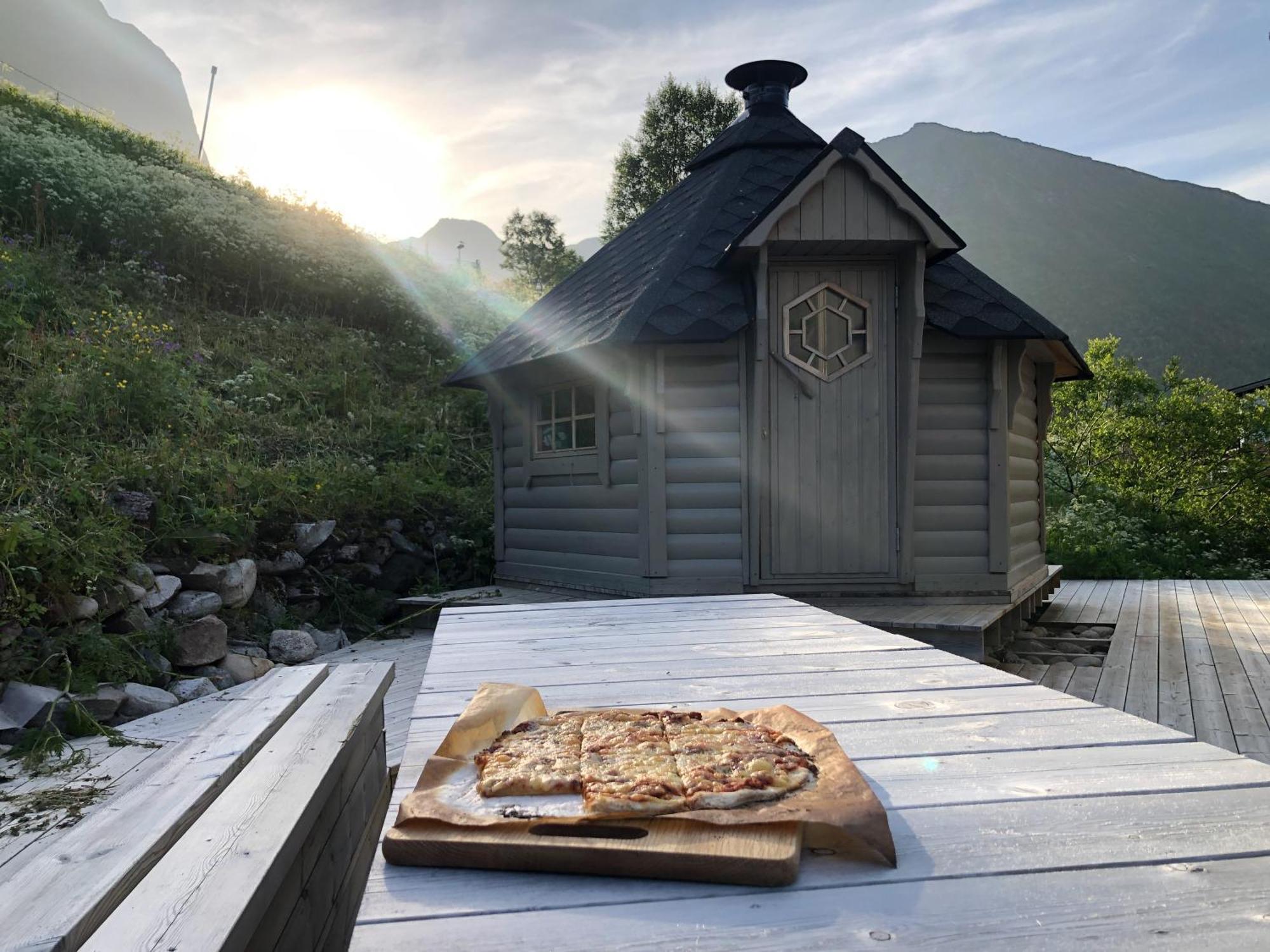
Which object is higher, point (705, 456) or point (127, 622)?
point (705, 456)

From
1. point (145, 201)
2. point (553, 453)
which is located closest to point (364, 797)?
point (553, 453)

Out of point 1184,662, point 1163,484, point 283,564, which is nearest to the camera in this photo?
point 1184,662

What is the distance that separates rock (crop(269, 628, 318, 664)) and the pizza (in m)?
5.00

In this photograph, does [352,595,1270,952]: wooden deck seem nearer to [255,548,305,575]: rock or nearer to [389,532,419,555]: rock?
[255,548,305,575]: rock

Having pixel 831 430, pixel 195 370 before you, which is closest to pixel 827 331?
pixel 831 430

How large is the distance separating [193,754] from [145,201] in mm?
12207

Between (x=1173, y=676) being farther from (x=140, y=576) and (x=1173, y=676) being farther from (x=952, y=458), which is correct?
(x=140, y=576)

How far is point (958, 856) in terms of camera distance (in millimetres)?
1136

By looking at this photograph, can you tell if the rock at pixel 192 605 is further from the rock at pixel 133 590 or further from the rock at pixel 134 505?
the rock at pixel 134 505

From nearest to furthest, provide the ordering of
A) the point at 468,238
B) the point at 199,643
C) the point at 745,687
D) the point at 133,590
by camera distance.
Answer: the point at 745,687, the point at 133,590, the point at 199,643, the point at 468,238

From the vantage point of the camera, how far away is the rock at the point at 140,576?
16.8 ft

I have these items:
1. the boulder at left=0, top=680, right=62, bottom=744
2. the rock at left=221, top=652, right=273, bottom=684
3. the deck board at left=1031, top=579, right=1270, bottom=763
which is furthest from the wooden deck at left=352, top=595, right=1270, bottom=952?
the rock at left=221, top=652, right=273, bottom=684

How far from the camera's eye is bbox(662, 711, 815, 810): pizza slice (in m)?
1.19

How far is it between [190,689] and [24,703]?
3.17 feet
